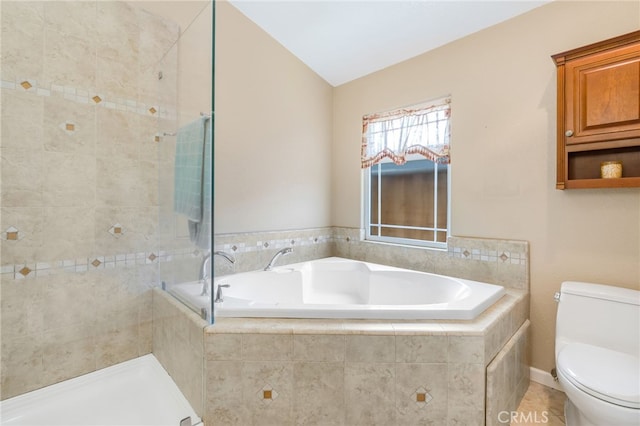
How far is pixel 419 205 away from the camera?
2781 millimetres

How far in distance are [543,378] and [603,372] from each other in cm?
78

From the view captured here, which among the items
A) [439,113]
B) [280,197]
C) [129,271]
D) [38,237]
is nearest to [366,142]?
[439,113]

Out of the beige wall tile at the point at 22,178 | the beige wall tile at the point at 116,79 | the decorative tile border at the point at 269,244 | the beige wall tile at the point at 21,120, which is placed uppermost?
the beige wall tile at the point at 116,79

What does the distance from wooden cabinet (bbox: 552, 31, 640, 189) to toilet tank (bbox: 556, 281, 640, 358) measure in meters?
0.59

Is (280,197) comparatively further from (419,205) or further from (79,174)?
(79,174)

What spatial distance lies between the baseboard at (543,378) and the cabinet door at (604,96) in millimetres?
1515

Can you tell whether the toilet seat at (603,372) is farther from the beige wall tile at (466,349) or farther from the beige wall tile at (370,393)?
the beige wall tile at (370,393)

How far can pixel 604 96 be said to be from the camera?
1656 mm

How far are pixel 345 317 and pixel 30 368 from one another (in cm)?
178

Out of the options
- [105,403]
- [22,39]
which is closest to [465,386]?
[105,403]

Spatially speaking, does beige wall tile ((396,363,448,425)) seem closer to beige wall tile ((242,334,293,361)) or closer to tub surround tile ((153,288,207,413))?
beige wall tile ((242,334,293,361))

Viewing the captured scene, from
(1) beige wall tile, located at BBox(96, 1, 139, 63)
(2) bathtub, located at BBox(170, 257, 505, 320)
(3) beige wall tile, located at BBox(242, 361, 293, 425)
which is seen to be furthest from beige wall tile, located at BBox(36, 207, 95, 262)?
(3) beige wall tile, located at BBox(242, 361, 293, 425)

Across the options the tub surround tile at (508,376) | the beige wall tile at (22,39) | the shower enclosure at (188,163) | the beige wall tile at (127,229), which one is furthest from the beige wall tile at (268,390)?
the beige wall tile at (22,39)

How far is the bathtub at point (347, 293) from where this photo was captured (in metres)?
1.54
